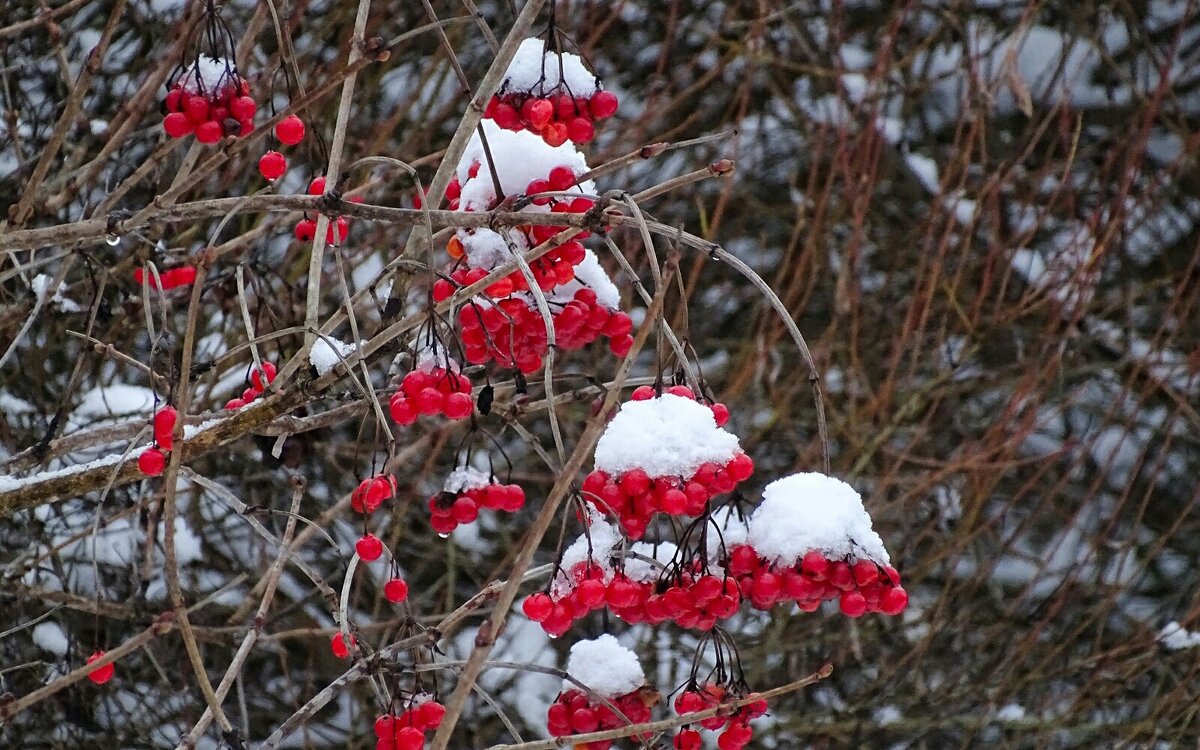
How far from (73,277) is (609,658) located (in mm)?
2153

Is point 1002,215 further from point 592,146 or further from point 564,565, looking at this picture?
point 564,565

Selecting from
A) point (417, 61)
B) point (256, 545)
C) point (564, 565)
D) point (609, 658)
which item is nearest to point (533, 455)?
point (256, 545)

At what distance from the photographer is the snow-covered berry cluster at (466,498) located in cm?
169

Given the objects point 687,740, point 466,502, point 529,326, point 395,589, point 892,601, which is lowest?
point 687,740

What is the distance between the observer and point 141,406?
10.3 feet

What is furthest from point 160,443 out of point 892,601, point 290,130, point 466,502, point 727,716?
point 892,601

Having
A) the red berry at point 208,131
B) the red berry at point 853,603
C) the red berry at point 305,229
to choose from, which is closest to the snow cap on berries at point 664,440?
the red berry at point 853,603

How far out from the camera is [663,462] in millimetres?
1365

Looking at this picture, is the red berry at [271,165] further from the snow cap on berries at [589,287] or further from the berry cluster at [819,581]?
the berry cluster at [819,581]

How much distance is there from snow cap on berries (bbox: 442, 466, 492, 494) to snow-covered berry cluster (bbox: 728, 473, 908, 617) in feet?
1.23

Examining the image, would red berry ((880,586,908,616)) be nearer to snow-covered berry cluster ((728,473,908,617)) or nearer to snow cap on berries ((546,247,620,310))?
snow-covered berry cluster ((728,473,908,617))

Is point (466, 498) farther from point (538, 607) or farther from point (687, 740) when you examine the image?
point (687, 740)

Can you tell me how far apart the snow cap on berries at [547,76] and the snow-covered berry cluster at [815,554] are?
0.60 metres

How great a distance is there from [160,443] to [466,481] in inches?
16.1
